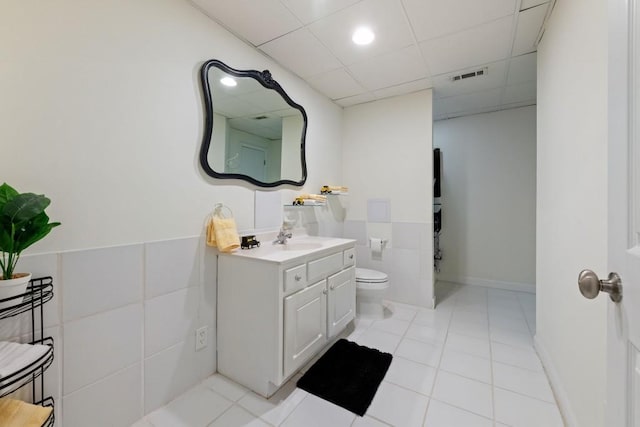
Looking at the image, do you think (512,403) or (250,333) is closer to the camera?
(512,403)

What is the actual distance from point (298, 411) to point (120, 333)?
98 cm

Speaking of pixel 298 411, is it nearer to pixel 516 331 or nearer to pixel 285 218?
pixel 285 218

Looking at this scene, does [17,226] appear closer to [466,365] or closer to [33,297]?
[33,297]

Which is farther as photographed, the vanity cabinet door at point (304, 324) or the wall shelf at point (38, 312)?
the vanity cabinet door at point (304, 324)

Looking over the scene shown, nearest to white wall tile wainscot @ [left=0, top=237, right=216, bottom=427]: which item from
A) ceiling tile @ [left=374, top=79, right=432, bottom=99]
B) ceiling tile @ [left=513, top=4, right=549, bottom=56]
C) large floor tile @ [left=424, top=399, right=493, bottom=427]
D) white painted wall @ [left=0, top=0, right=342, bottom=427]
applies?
white painted wall @ [left=0, top=0, right=342, bottom=427]

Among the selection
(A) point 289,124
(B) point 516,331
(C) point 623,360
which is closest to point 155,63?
(A) point 289,124

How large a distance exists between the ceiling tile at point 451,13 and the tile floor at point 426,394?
2.32 metres

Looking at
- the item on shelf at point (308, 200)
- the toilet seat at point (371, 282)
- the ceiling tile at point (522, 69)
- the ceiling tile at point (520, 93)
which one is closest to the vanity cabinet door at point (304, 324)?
the toilet seat at point (371, 282)

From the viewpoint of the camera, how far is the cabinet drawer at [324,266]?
1654mm

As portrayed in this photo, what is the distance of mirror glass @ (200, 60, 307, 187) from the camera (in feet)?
5.37

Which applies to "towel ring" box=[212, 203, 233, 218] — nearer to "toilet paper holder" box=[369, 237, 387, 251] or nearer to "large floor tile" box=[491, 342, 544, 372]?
"toilet paper holder" box=[369, 237, 387, 251]

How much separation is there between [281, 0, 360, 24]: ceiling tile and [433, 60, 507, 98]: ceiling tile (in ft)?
4.33

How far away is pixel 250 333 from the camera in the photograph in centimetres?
150

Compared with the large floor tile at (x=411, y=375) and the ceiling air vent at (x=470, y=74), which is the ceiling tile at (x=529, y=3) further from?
the large floor tile at (x=411, y=375)
